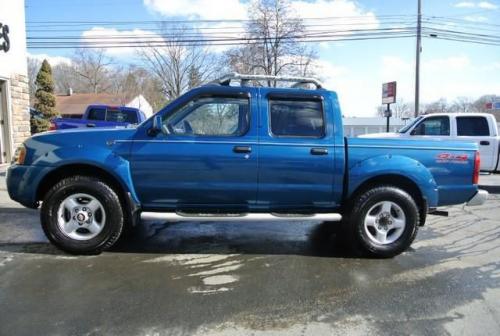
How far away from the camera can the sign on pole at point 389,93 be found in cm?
2716

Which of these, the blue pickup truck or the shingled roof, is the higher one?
the shingled roof

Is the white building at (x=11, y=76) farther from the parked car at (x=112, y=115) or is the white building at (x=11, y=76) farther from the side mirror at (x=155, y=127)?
the side mirror at (x=155, y=127)

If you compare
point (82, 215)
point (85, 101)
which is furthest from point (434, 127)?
point (85, 101)

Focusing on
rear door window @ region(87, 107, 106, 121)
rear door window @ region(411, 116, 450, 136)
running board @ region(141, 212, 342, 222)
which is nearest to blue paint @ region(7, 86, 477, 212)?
running board @ region(141, 212, 342, 222)

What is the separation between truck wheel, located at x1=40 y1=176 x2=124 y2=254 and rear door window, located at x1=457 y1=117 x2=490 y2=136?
9816 millimetres

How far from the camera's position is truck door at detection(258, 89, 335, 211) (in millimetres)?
5289

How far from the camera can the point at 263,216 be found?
5.32m

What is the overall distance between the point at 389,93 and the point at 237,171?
2420 cm

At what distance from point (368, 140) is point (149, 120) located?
258 cm

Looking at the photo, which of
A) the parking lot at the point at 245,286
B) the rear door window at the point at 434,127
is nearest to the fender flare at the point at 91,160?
the parking lot at the point at 245,286

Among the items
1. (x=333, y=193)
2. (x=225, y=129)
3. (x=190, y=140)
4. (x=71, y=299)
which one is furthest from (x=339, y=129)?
(x=71, y=299)

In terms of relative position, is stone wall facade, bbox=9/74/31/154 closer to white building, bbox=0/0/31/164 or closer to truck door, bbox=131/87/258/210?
white building, bbox=0/0/31/164

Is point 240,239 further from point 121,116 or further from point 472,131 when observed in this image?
point 121,116

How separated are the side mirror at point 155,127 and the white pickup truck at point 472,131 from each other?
791 cm
